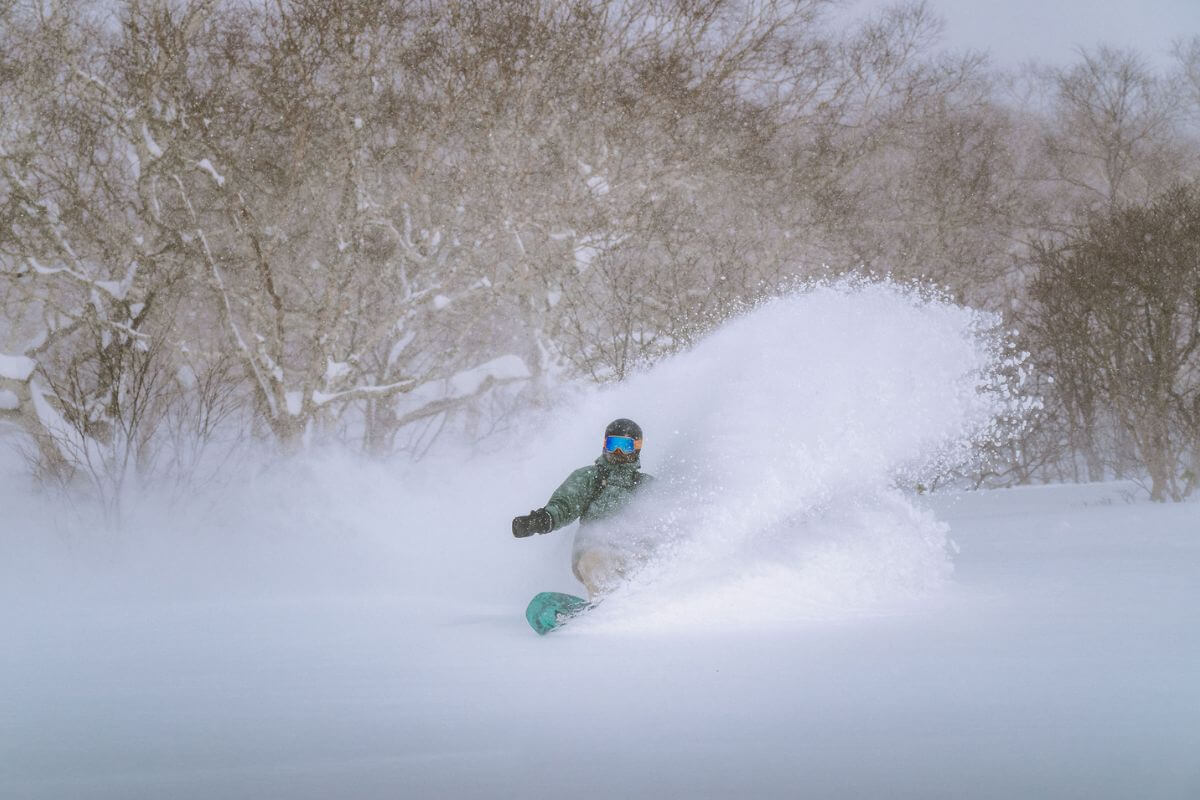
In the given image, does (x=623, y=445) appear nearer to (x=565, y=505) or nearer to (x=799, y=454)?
(x=565, y=505)

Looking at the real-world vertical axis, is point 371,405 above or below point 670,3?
below

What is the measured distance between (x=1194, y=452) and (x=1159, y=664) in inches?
300

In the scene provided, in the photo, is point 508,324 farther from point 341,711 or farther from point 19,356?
point 341,711

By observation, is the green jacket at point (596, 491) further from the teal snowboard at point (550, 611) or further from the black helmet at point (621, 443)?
the teal snowboard at point (550, 611)

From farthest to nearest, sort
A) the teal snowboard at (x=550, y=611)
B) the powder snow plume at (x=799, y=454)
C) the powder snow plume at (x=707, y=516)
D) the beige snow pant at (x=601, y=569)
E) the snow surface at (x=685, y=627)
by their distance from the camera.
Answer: the powder snow plume at (x=707, y=516) < the powder snow plume at (x=799, y=454) < the beige snow pant at (x=601, y=569) < the teal snowboard at (x=550, y=611) < the snow surface at (x=685, y=627)

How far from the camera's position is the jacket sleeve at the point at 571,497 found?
528 cm

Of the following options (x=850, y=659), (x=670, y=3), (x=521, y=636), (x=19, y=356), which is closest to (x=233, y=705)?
(x=521, y=636)

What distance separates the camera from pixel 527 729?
324cm

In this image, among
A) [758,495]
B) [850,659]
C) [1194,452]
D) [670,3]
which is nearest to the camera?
[850,659]

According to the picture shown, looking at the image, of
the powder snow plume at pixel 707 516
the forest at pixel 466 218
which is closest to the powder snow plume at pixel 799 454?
the powder snow plume at pixel 707 516

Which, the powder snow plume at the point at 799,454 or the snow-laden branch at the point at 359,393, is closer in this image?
the powder snow plume at the point at 799,454

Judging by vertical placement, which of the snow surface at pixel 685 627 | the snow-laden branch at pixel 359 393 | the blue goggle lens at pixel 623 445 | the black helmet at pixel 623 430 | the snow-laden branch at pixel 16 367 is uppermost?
→ the snow-laden branch at pixel 16 367

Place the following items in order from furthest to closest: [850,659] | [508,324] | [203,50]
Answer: [508,324], [203,50], [850,659]

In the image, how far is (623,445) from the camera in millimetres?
5512
